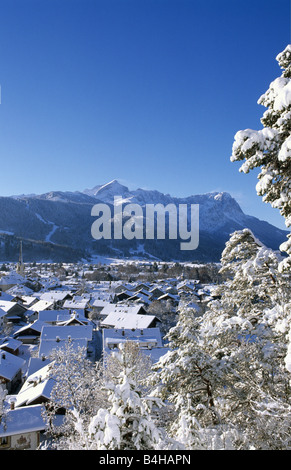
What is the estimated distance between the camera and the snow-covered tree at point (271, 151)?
4859 millimetres

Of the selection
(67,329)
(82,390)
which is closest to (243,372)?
(82,390)

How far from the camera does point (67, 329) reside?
31.1 meters

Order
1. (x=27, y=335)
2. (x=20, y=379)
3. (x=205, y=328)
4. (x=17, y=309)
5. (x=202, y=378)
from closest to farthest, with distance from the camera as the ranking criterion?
(x=202, y=378) → (x=205, y=328) → (x=20, y=379) → (x=27, y=335) → (x=17, y=309)

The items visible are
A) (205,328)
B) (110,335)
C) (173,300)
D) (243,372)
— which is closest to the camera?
(243,372)

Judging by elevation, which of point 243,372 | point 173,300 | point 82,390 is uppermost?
point 243,372

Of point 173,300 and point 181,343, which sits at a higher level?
point 181,343

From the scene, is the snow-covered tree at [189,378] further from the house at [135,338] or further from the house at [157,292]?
the house at [157,292]

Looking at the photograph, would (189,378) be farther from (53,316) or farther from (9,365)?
(53,316)

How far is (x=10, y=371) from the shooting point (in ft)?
81.4

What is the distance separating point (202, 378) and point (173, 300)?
56667mm

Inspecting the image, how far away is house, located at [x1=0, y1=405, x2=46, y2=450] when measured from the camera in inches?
601

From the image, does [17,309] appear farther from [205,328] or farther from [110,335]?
[205,328]

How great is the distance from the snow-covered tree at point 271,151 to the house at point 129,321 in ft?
106
